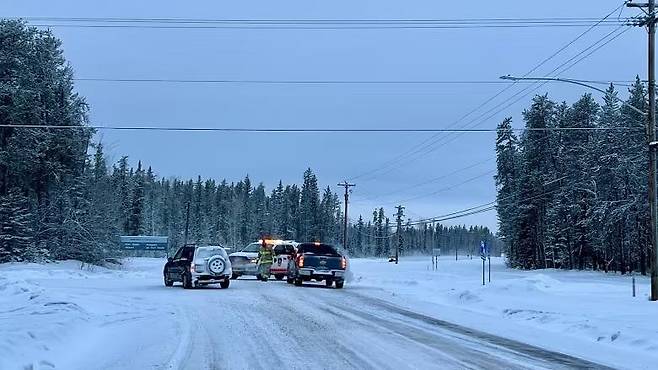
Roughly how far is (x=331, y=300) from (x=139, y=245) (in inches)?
Answer: 2012

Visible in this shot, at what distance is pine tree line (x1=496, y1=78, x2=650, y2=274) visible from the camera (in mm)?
65125

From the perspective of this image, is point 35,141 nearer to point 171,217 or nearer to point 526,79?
point 526,79

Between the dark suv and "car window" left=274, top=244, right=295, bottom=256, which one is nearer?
the dark suv

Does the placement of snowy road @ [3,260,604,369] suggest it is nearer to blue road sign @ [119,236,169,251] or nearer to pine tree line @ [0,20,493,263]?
pine tree line @ [0,20,493,263]

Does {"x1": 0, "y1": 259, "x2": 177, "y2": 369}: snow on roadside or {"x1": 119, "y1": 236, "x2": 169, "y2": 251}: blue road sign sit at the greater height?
{"x1": 119, "y1": 236, "x2": 169, "y2": 251}: blue road sign

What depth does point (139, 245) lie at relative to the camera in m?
71.8

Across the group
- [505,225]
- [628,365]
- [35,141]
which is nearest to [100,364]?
[628,365]

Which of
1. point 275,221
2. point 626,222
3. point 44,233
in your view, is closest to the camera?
point 44,233

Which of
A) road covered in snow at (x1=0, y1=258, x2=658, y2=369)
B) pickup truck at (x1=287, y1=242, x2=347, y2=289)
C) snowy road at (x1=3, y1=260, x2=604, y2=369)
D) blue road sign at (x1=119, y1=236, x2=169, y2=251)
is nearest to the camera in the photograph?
snowy road at (x1=3, y1=260, x2=604, y2=369)

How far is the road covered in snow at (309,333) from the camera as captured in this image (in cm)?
1084

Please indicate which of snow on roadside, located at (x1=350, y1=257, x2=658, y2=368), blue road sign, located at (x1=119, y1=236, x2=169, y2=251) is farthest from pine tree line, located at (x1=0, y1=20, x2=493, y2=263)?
snow on roadside, located at (x1=350, y1=257, x2=658, y2=368)

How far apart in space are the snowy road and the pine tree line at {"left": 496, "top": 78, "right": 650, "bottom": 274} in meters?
48.1

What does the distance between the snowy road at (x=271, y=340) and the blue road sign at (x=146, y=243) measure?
167ft

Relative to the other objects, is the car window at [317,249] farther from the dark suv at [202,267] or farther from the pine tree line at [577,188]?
the pine tree line at [577,188]
